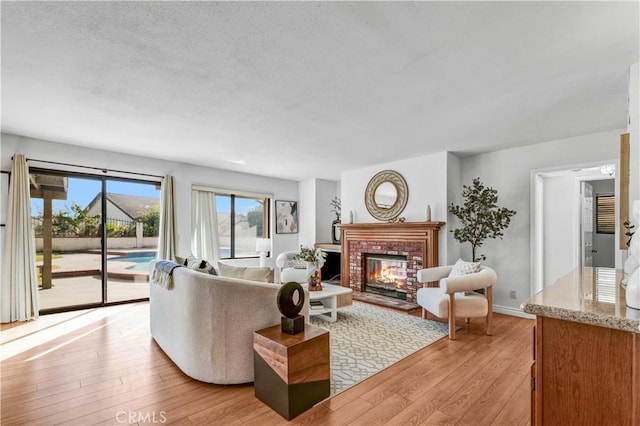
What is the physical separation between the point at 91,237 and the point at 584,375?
5563mm

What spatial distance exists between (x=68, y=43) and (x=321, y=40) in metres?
1.58

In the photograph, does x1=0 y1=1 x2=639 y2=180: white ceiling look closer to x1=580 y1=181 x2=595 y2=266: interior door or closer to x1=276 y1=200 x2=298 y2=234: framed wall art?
Result: x1=580 y1=181 x2=595 y2=266: interior door

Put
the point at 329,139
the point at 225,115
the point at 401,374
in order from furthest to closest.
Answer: the point at 329,139, the point at 225,115, the point at 401,374

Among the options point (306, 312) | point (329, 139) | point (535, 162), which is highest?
point (329, 139)

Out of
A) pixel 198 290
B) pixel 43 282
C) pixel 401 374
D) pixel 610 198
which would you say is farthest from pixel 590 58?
pixel 43 282

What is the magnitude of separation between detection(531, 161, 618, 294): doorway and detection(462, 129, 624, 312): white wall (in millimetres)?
99

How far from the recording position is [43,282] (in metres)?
4.23

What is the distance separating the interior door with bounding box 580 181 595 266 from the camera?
426cm

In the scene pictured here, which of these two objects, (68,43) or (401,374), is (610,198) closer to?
(401,374)

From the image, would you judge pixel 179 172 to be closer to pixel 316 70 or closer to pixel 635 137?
pixel 316 70

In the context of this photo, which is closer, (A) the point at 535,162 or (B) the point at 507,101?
(B) the point at 507,101

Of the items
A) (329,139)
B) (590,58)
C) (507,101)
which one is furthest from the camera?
(329,139)

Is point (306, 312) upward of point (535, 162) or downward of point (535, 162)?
downward

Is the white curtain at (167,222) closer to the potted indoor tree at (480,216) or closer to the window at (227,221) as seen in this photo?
the window at (227,221)
